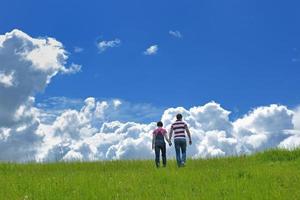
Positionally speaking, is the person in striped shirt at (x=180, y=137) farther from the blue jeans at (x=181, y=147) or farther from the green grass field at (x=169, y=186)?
the green grass field at (x=169, y=186)

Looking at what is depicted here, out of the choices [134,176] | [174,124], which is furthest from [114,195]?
[174,124]

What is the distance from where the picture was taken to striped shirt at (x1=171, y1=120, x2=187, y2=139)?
29156 millimetres

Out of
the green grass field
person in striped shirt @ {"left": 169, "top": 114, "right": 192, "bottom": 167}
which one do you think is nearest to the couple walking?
person in striped shirt @ {"left": 169, "top": 114, "right": 192, "bottom": 167}

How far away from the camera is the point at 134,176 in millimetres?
22406

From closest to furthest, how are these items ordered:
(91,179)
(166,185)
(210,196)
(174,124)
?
(210,196) < (166,185) < (91,179) < (174,124)

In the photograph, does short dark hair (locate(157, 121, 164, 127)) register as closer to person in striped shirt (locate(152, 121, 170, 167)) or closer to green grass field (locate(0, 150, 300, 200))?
person in striped shirt (locate(152, 121, 170, 167))

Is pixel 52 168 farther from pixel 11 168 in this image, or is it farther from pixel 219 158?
pixel 219 158

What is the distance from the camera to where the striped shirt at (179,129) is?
29.2 meters

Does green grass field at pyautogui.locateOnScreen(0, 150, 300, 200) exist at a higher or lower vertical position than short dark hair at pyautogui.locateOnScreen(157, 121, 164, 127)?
lower

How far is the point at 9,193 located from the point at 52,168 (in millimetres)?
12448

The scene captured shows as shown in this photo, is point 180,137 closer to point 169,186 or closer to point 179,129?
point 179,129

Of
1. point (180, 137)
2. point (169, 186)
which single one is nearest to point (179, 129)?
point (180, 137)

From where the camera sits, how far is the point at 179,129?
29.2 meters

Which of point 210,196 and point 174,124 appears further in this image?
point 174,124
